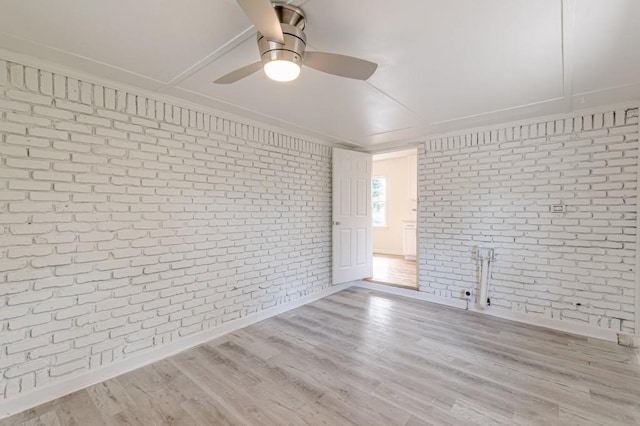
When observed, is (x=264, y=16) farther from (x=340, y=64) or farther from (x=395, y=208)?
(x=395, y=208)

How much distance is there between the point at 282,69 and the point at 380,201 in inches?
270

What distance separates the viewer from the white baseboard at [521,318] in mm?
2941

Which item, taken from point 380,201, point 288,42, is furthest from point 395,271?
point 288,42

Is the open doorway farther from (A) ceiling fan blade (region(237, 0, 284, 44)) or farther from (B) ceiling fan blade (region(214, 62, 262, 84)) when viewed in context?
(A) ceiling fan blade (region(237, 0, 284, 44))

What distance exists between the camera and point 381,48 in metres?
1.82

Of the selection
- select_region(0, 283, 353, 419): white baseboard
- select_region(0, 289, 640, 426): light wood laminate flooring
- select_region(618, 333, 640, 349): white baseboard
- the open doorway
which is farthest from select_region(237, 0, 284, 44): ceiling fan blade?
the open doorway

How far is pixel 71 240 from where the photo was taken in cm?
214

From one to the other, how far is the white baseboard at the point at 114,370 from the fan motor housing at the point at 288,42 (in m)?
2.63

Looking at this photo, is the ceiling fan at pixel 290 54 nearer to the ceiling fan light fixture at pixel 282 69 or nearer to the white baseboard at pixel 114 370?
the ceiling fan light fixture at pixel 282 69

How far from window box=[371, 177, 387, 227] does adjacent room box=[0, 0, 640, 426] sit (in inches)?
154

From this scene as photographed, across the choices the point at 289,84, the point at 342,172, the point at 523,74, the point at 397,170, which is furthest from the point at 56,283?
the point at 397,170

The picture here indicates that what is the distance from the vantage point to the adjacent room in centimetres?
169

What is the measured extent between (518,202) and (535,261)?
0.71 metres

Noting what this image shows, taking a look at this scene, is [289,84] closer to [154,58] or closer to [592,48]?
[154,58]
